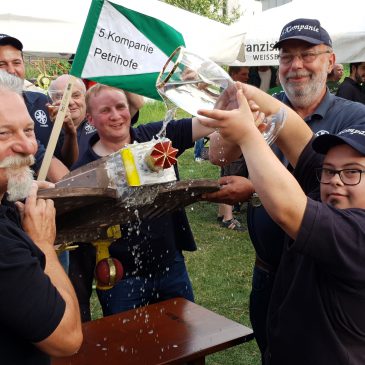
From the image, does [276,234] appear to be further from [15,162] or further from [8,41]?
[8,41]

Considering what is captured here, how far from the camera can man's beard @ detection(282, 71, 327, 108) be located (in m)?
2.88

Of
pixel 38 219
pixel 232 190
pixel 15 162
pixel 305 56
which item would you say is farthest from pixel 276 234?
pixel 15 162

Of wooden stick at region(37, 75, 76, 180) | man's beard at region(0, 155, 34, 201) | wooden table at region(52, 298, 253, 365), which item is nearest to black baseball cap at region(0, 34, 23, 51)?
wooden stick at region(37, 75, 76, 180)

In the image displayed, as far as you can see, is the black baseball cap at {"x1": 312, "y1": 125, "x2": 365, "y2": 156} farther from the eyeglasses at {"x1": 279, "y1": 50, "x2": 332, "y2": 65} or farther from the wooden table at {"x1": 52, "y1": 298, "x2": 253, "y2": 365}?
the eyeglasses at {"x1": 279, "y1": 50, "x2": 332, "y2": 65}

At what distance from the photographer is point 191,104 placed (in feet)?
5.67

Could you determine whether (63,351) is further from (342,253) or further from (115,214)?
(342,253)

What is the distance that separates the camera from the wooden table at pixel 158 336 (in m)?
2.35

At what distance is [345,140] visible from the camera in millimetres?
1677

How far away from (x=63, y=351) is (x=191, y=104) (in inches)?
36.4

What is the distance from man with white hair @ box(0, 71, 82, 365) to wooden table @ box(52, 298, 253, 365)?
0.75 meters

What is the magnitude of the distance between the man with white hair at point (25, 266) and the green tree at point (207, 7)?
24.0 meters

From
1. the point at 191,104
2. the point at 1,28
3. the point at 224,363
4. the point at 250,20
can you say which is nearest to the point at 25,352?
the point at 191,104

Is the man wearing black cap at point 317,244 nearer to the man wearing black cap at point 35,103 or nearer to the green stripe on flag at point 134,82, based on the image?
the green stripe on flag at point 134,82

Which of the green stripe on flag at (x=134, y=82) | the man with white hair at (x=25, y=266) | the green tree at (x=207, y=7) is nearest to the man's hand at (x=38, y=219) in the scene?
the man with white hair at (x=25, y=266)
